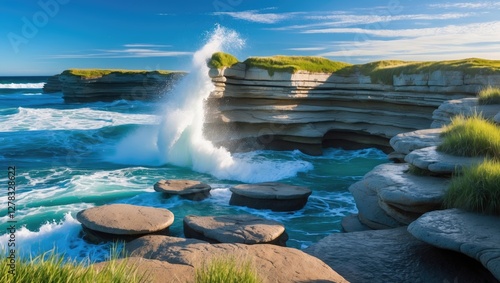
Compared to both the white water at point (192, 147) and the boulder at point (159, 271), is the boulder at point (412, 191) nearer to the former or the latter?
the boulder at point (159, 271)

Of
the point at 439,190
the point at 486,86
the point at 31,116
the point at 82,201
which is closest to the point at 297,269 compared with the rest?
the point at 439,190

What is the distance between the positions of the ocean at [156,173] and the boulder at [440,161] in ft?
7.62

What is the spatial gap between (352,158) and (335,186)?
538cm

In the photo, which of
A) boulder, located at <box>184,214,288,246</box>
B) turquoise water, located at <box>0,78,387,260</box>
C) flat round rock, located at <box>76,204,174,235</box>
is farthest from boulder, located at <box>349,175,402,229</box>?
flat round rock, located at <box>76,204,174,235</box>

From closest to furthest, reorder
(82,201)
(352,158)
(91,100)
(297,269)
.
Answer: (297,269) → (82,201) → (352,158) → (91,100)

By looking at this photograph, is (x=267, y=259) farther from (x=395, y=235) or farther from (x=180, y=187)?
(x=180, y=187)

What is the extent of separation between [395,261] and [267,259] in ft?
5.51

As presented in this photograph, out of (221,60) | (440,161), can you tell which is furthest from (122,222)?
(221,60)

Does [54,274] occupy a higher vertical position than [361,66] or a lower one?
lower

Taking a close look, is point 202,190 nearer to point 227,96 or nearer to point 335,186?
point 335,186

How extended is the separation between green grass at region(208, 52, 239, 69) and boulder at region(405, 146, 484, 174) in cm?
1065

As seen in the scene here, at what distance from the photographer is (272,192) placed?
31.4ft

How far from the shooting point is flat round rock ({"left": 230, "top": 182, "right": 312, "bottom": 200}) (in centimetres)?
941

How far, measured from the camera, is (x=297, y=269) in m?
4.38
